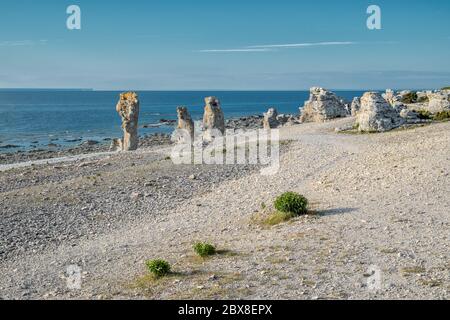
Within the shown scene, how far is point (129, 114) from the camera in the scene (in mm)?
51969

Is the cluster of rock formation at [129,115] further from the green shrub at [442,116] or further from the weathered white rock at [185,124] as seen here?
the green shrub at [442,116]

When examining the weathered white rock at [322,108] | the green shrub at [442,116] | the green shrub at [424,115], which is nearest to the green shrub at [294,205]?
the green shrub at [424,115]

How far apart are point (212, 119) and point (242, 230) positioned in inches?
1345

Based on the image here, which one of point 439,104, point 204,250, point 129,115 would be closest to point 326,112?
point 439,104

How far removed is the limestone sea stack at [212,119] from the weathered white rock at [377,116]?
14.4 metres

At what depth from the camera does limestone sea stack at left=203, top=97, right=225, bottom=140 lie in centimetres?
5172

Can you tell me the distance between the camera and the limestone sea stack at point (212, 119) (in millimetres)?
51719

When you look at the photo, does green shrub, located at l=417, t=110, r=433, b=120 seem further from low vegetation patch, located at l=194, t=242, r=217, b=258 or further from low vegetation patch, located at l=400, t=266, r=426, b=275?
low vegetation patch, located at l=400, t=266, r=426, b=275

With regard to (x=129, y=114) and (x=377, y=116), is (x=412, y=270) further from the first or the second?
(x=129, y=114)

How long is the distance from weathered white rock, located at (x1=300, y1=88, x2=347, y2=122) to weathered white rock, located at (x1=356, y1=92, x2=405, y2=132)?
1589 cm

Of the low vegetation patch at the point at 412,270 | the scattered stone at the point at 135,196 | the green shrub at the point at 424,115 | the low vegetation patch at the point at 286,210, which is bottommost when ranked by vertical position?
the scattered stone at the point at 135,196

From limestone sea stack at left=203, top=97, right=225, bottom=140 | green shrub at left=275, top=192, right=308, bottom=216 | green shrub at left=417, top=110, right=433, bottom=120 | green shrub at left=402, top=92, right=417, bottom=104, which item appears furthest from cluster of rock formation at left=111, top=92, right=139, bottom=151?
green shrub at left=275, top=192, right=308, bottom=216

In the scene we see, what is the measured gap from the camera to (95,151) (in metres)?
62.8

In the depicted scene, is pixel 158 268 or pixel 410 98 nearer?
pixel 158 268
